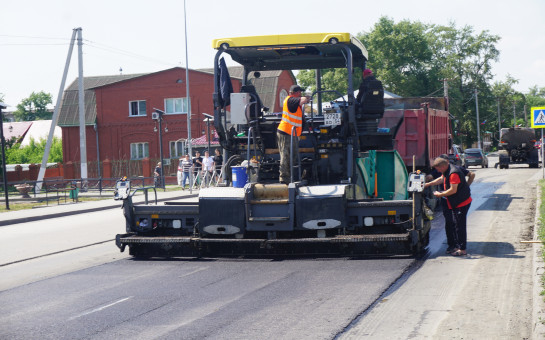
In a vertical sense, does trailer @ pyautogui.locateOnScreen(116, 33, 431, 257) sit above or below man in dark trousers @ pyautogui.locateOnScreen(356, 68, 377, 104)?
below

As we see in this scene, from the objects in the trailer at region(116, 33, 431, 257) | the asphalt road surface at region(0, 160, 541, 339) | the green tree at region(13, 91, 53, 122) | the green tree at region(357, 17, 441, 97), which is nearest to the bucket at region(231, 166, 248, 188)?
the trailer at region(116, 33, 431, 257)

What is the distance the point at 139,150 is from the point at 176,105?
176 inches

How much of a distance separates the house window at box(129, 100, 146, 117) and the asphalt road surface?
140 ft

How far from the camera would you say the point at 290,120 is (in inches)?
417

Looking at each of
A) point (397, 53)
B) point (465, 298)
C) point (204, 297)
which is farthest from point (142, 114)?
point (465, 298)

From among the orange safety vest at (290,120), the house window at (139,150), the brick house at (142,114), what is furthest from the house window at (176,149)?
the orange safety vest at (290,120)

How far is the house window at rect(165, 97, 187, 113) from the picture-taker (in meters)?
53.8

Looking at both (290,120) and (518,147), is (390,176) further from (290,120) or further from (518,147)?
(518,147)

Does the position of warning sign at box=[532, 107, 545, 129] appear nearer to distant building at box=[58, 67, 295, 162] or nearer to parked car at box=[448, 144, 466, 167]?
parked car at box=[448, 144, 466, 167]

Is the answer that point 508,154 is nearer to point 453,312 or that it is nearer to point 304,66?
point 304,66

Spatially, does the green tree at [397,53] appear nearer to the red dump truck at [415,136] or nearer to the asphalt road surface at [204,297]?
the red dump truck at [415,136]

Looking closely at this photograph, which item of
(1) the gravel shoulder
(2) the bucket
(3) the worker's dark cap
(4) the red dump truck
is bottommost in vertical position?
(1) the gravel shoulder

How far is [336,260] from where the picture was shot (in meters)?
10.3

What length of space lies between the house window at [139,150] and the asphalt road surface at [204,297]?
140 feet
